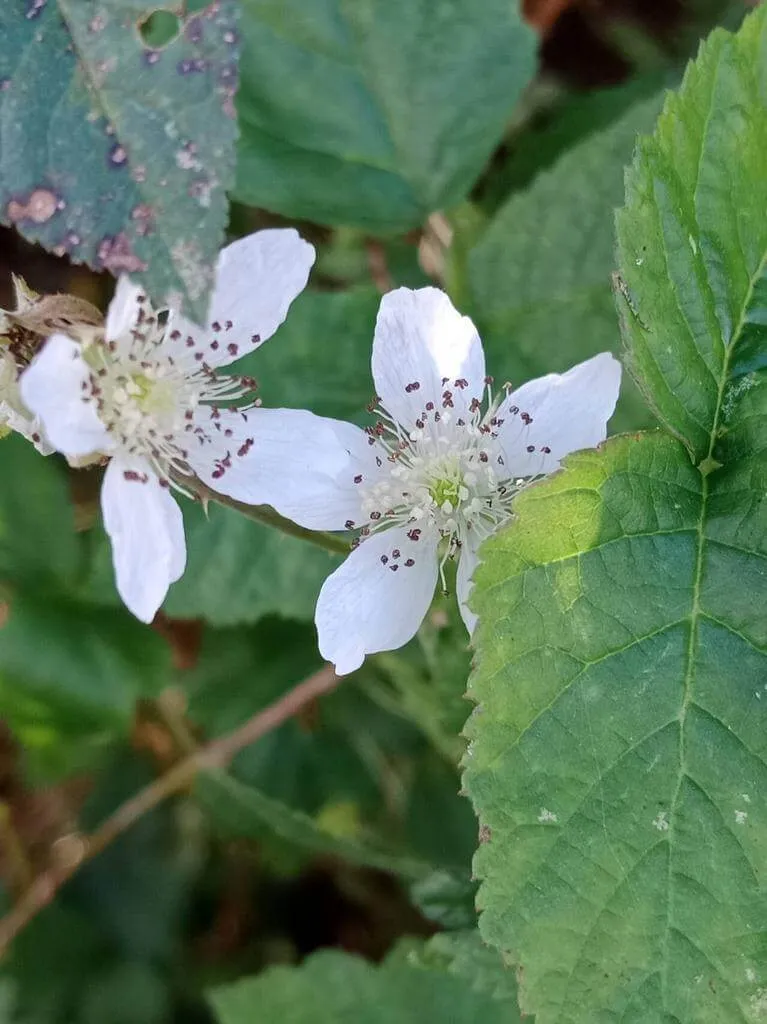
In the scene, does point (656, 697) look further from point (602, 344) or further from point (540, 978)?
point (602, 344)

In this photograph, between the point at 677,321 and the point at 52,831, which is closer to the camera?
the point at 677,321

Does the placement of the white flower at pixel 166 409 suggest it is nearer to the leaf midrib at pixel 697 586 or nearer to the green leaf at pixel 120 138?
the green leaf at pixel 120 138

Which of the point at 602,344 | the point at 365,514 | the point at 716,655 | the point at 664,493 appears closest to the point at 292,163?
the point at 602,344

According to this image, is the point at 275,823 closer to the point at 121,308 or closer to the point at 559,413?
the point at 559,413

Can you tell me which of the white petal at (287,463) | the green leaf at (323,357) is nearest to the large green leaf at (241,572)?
the green leaf at (323,357)

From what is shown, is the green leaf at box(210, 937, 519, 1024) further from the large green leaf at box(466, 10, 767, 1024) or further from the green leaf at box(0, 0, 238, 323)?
the green leaf at box(0, 0, 238, 323)

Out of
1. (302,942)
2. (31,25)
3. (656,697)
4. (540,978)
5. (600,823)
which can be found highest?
(31,25)

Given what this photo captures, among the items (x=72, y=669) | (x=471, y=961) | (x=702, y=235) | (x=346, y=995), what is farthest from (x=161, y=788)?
(x=702, y=235)
